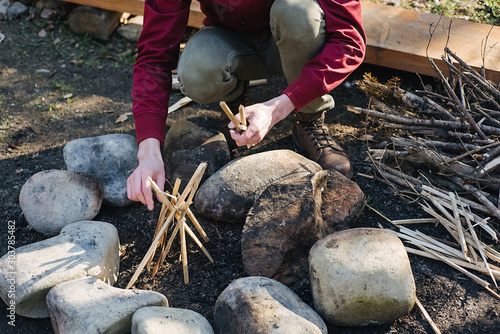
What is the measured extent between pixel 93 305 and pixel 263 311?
729mm

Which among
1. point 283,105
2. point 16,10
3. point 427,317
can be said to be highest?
point 283,105

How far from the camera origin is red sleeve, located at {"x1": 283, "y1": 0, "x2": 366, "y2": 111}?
2240 mm

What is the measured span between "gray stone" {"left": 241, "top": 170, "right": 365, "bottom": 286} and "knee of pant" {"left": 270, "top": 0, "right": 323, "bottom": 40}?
802mm

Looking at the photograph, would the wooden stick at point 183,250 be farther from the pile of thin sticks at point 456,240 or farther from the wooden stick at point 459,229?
the wooden stick at point 459,229

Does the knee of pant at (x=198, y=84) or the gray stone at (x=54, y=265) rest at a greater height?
the knee of pant at (x=198, y=84)

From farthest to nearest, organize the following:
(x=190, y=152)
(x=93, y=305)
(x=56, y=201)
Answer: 1. (x=190, y=152)
2. (x=56, y=201)
3. (x=93, y=305)

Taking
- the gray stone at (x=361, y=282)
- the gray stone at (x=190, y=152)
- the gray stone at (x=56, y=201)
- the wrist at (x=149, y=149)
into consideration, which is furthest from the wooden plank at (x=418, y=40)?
the gray stone at (x=56, y=201)

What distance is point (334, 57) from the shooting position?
2285 millimetres

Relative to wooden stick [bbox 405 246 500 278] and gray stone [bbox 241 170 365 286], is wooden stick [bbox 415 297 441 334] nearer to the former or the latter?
wooden stick [bbox 405 246 500 278]

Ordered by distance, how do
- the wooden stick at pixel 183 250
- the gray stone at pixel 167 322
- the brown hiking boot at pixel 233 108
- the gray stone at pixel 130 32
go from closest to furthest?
the gray stone at pixel 167 322
the wooden stick at pixel 183 250
the brown hiking boot at pixel 233 108
the gray stone at pixel 130 32

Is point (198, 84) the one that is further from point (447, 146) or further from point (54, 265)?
point (447, 146)

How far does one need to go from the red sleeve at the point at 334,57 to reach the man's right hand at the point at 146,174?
70cm

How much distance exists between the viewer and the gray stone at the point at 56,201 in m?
2.53

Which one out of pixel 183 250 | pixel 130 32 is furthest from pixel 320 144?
pixel 130 32
